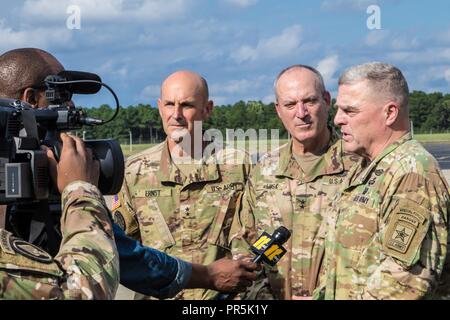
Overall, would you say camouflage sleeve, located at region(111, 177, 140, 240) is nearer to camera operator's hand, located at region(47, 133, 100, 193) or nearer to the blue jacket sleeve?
the blue jacket sleeve

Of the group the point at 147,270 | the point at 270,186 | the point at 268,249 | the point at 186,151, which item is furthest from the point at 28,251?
the point at 186,151

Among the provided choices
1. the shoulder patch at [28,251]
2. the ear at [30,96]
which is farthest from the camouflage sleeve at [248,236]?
the shoulder patch at [28,251]

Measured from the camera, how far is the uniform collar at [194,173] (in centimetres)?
516

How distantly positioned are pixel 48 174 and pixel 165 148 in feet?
8.86

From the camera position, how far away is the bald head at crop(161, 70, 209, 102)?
536 centimetres

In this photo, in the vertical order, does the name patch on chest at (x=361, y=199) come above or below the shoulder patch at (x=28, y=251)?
above

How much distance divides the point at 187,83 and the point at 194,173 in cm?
66

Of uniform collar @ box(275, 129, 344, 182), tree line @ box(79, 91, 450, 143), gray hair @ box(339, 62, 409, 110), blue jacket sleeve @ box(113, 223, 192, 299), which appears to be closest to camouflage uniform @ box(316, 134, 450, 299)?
gray hair @ box(339, 62, 409, 110)

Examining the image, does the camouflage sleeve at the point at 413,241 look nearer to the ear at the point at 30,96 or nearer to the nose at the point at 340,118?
the nose at the point at 340,118

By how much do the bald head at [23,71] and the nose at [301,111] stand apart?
1858 millimetres

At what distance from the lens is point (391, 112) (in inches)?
147

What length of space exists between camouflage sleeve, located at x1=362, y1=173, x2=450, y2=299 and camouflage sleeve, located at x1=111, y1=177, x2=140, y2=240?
7.03 ft
